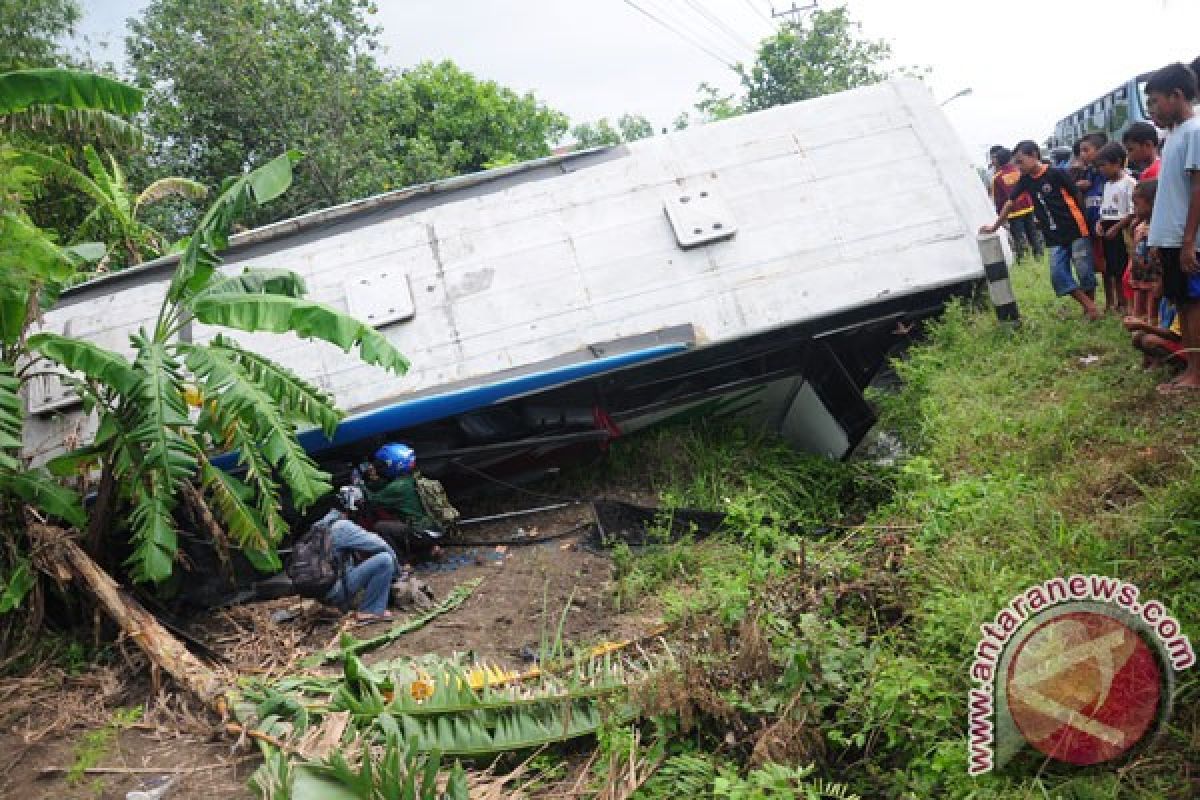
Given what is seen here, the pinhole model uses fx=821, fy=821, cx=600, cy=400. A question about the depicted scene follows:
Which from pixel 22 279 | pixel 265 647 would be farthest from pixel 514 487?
pixel 22 279

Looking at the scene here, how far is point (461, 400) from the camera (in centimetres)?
716

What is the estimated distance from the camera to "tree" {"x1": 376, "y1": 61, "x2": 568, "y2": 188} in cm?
1931

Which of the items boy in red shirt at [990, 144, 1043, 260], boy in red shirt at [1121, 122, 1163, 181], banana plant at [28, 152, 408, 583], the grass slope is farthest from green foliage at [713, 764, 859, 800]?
boy in red shirt at [990, 144, 1043, 260]

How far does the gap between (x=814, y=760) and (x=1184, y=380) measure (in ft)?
9.57

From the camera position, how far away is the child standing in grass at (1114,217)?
6008 millimetres

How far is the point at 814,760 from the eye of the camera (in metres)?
3.10

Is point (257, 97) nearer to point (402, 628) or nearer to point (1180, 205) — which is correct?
point (402, 628)

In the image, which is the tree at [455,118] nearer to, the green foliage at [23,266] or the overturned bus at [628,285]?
the overturned bus at [628,285]

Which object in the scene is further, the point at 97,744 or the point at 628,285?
the point at 628,285

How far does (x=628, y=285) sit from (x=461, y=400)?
6.22 feet

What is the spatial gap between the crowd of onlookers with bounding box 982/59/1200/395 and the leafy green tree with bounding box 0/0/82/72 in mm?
11217

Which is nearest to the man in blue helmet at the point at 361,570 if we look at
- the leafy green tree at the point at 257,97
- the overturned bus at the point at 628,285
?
the overturned bus at the point at 628,285

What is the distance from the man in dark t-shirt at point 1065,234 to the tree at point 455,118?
1361cm

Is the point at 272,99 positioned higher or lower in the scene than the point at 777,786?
higher
